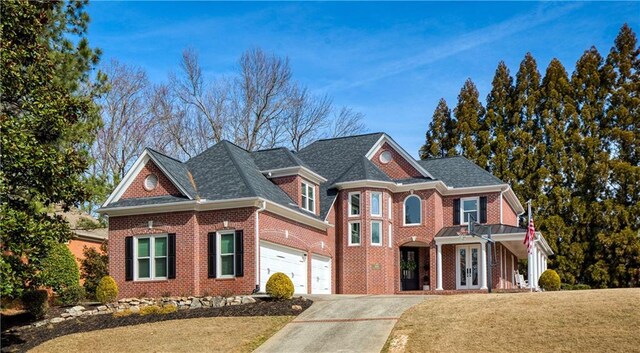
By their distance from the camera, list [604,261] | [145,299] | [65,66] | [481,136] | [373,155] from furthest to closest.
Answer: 1. [481,136]
2. [604,261]
3. [373,155]
4. [145,299]
5. [65,66]

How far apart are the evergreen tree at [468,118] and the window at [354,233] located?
17.4 metres

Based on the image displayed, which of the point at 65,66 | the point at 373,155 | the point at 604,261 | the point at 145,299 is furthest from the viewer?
the point at 604,261

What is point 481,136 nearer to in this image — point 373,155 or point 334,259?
point 373,155

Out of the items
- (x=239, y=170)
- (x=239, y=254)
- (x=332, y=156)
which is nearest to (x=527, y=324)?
(x=239, y=254)

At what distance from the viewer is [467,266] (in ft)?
119

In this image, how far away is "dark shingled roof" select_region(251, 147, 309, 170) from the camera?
33.8m

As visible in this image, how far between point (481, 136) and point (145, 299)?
93.8 ft

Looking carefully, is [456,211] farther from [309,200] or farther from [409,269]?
[309,200]

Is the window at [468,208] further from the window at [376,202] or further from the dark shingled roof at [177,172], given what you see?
the dark shingled roof at [177,172]

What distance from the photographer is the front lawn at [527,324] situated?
18578 mm

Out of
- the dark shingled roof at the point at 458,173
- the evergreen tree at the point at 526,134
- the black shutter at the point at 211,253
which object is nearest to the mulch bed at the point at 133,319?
the black shutter at the point at 211,253

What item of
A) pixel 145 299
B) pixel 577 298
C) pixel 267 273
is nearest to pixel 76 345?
pixel 145 299

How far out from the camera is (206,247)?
29.0 metres

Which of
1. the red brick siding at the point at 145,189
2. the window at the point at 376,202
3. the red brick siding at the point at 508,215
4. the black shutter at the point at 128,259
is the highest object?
the red brick siding at the point at 145,189
